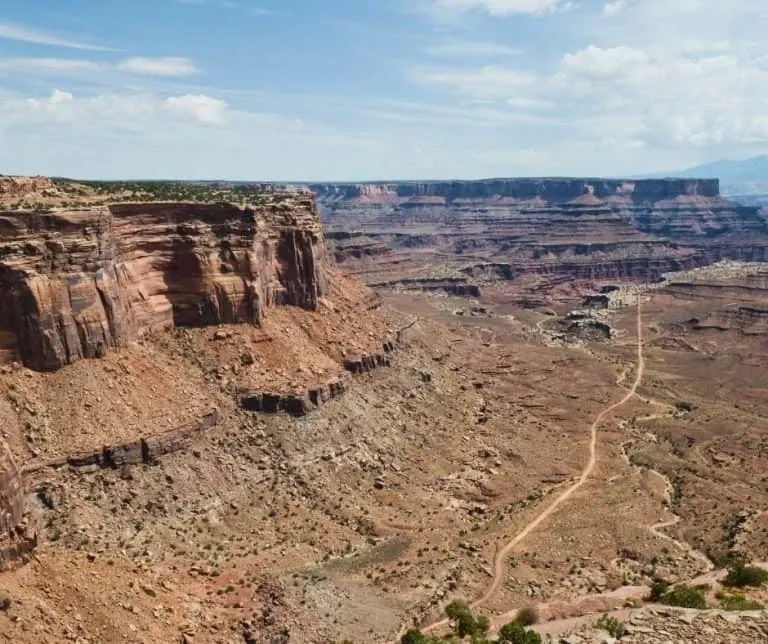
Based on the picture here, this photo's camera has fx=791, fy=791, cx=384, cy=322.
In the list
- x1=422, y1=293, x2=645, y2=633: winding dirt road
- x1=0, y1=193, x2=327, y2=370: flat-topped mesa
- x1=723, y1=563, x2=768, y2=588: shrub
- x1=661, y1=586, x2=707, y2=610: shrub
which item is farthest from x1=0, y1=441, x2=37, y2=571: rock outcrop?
x1=723, y1=563, x2=768, y2=588: shrub

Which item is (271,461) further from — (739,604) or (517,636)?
(739,604)

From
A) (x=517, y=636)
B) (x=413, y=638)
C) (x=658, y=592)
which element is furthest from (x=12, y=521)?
(x=658, y=592)

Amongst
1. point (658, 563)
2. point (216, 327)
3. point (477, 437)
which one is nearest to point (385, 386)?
point (477, 437)

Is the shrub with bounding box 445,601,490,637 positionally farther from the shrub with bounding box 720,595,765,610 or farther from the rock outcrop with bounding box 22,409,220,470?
the rock outcrop with bounding box 22,409,220,470

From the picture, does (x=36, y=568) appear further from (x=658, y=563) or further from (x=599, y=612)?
(x=658, y=563)

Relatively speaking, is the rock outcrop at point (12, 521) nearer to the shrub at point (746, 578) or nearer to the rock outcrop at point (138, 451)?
the rock outcrop at point (138, 451)

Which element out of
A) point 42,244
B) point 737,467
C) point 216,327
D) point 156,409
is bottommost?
point 737,467
